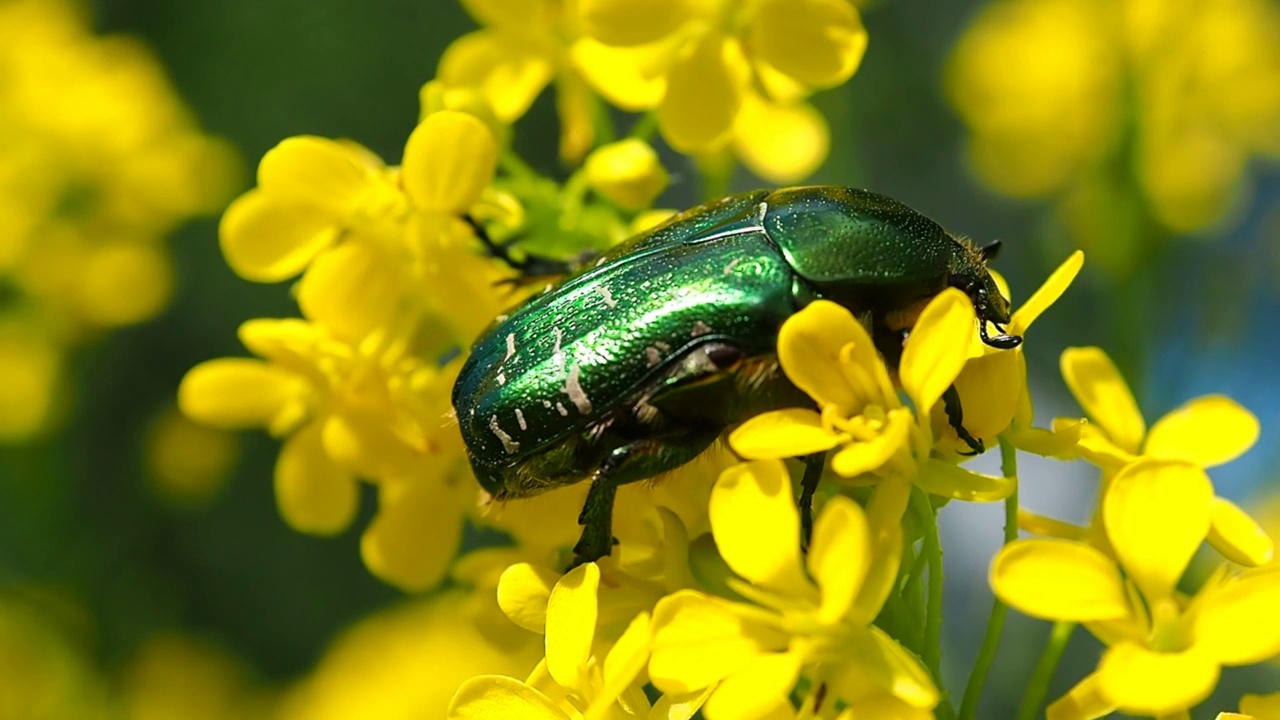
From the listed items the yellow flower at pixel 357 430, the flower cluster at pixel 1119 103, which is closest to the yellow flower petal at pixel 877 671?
the yellow flower at pixel 357 430

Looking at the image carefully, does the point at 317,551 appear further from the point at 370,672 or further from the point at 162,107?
the point at 162,107

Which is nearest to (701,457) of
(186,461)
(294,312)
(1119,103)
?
(1119,103)

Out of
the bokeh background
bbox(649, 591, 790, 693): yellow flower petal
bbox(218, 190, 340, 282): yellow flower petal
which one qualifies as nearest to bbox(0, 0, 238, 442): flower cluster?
the bokeh background

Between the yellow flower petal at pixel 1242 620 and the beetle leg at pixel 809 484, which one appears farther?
the beetle leg at pixel 809 484

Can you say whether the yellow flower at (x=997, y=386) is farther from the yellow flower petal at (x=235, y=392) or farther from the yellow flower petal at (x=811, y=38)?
the yellow flower petal at (x=235, y=392)

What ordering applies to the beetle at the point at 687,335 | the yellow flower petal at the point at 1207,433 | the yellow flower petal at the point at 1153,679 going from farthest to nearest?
the yellow flower petal at the point at 1207,433, the beetle at the point at 687,335, the yellow flower petal at the point at 1153,679

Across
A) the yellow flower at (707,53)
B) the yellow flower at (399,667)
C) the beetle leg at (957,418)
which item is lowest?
the yellow flower at (399,667)

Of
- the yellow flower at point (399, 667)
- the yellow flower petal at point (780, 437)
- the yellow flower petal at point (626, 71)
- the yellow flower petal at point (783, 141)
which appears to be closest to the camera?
the yellow flower petal at point (780, 437)

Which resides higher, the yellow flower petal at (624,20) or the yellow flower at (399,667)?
the yellow flower petal at (624,20)

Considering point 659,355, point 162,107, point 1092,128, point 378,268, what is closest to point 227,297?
point 162,107
